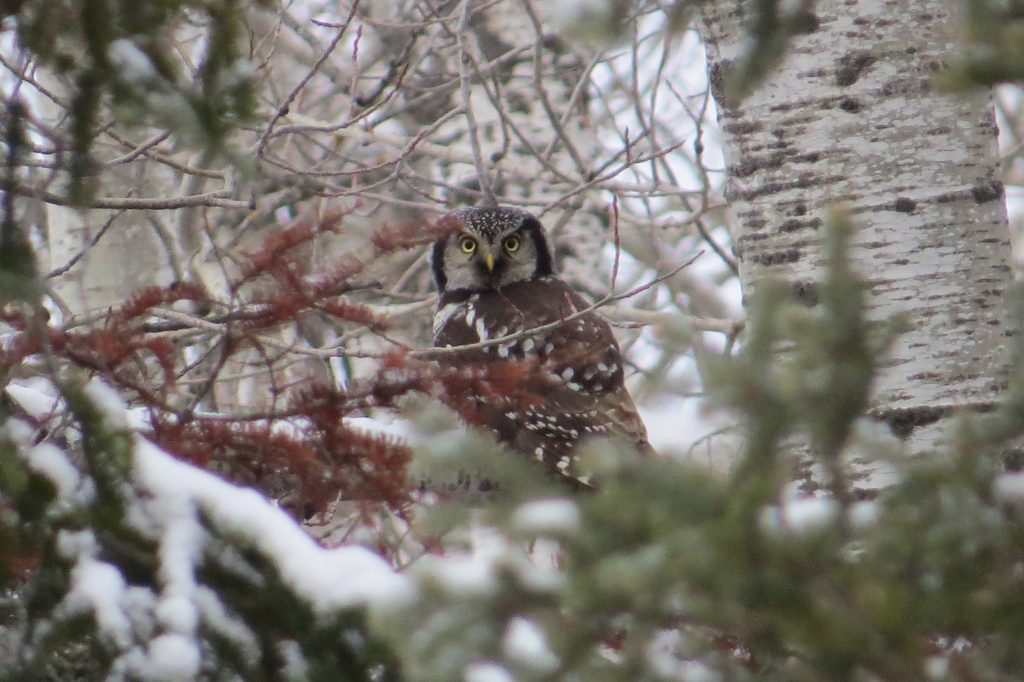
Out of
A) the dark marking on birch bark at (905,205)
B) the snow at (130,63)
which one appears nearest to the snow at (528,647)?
the snow at (130,63)

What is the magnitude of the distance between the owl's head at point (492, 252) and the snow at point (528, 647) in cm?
395

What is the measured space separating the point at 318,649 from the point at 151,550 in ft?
0.96

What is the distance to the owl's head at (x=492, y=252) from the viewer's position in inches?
216

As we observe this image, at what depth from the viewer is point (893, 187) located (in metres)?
3.15

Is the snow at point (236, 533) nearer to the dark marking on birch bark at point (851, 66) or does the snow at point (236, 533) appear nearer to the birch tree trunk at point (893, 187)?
the birch tree trunk at point (893, 187)

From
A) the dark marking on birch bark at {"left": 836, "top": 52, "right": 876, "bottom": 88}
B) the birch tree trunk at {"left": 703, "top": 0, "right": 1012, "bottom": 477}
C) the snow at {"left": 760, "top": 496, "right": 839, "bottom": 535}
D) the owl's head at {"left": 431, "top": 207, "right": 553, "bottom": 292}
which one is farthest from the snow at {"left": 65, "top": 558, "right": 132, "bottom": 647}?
the owl's head at {"left": 431, "top": 207, "right": 553, "bottom": 292}

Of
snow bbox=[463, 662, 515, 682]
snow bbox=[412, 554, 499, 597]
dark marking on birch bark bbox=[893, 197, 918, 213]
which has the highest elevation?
dark marking on birch bark bbox=[893, 197, 918, 213]

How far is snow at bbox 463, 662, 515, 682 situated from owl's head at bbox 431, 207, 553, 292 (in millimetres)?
3951

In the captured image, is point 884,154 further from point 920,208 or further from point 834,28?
point 834,28

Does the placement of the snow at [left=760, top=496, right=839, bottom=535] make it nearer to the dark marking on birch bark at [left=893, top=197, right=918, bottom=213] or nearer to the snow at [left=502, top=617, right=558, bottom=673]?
the snow at [left=502, top=617, right=558, bottom=673]

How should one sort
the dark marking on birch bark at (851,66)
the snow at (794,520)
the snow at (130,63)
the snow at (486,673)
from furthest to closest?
the dark marking on birch bark at (851,66) < the snow at (130,63) < the snow at (486,673) < the snow at (794,520)

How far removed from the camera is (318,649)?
1.71m

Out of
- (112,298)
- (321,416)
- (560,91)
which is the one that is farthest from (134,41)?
(560,91)

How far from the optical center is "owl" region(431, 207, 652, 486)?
4.80m
